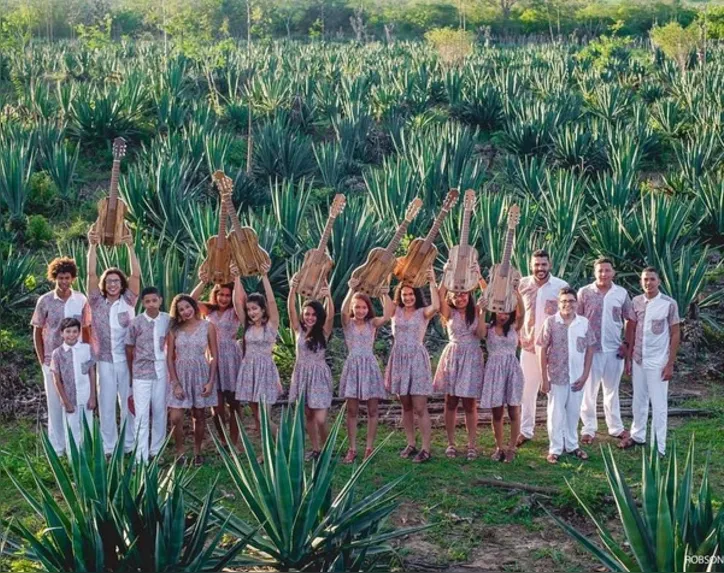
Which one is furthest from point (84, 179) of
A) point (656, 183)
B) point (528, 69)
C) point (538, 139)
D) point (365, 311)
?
point (528, 69)

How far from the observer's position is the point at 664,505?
5.19 meters

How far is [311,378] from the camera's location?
786cm

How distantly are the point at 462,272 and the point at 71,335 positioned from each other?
273cm

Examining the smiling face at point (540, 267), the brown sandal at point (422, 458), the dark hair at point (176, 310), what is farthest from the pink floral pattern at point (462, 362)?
the dark hair at point (176, 310)

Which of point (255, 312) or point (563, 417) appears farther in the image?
point (563, 417)

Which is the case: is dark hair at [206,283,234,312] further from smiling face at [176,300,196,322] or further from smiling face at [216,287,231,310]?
smiling face at [176,300,196,322]

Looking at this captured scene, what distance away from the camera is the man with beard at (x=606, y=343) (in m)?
8.44

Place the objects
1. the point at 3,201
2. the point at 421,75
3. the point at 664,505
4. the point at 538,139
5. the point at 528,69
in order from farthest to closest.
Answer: the point at 528,69 → the point at 421,75 → the point at 538,139 → the point at 3,201 → the point at 664,505

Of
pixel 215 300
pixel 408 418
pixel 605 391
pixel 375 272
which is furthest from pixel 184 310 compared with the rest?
pixel 605 391

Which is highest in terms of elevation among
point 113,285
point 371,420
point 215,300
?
point 113,285

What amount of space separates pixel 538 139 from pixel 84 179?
6.86 m

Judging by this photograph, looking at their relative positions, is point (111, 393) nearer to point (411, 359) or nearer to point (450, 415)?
point (411, 359)

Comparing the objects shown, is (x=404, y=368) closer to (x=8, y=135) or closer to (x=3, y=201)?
(x=3, y=201)

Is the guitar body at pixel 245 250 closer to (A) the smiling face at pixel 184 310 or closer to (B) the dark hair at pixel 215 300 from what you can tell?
(B) the dark hair at pixel 215 300
